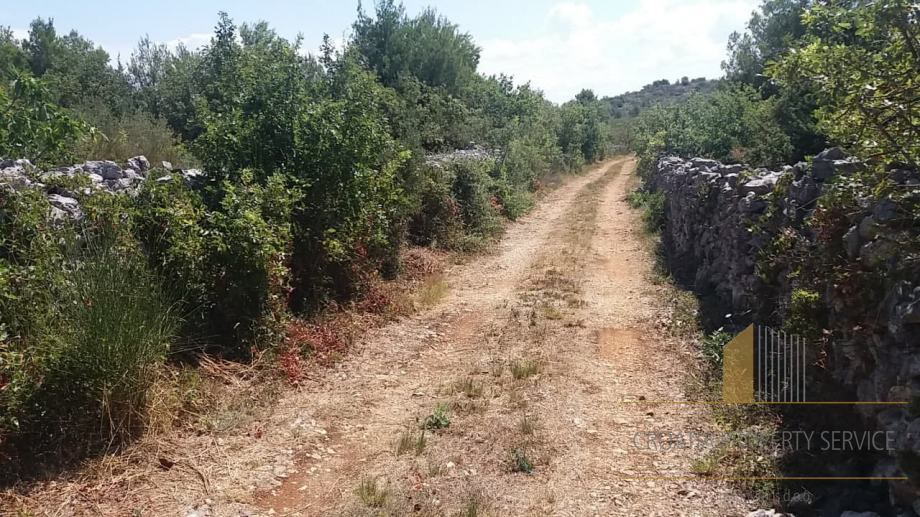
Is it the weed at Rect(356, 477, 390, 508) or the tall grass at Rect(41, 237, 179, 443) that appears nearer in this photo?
the weed at Rect(356, 477, 390, 508)

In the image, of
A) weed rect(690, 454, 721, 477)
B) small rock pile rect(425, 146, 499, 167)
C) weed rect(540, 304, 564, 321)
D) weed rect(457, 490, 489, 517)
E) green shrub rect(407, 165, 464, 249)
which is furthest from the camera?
small rock pile rect(425, 146, 499, 167)

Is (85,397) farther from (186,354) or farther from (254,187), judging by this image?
(254,187)

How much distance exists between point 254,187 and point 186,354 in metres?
1.94

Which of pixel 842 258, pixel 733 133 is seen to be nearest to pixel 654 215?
pixel 733 133

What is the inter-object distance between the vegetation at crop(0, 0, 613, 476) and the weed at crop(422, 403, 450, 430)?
0.02 m

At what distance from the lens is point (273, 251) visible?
6141 millimetres

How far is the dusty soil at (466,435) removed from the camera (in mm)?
4207

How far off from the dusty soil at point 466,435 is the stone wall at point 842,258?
99cm

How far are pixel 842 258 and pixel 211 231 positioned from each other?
558cm

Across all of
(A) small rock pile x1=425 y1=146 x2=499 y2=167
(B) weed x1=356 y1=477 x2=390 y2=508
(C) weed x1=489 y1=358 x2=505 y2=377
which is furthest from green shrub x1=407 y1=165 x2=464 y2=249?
(B) weed x1=356 y1=477 x2=390 y2=508

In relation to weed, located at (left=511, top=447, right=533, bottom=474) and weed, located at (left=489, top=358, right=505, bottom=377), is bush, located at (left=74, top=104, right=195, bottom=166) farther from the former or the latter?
weed, located at (left=511, top=447, right=533, bottom=474)

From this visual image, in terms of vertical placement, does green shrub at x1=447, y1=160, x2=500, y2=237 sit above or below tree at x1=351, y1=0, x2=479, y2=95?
below

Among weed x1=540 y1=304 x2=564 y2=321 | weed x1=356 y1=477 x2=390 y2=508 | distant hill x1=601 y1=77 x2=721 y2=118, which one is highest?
distant hill x1=601 y1=77 x2=721 y2=118

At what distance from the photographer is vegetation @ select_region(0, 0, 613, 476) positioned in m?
4.45
